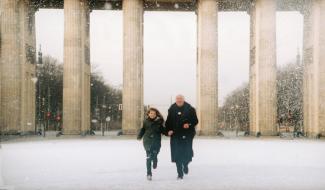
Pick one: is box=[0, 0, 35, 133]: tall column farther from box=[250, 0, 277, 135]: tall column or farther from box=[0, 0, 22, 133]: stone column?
box=[250, 0, 277, 135]: tall column

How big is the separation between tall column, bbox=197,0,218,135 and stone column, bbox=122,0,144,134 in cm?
517

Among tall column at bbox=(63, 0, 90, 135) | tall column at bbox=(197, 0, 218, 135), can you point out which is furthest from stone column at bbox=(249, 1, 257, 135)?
tall column at bbox=(63, 0, 90, 135)

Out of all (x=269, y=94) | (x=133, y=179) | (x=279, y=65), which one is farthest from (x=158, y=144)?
(x=279, y=65)

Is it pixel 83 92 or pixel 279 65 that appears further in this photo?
pixel 279 65

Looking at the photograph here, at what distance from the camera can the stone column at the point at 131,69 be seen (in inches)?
2025

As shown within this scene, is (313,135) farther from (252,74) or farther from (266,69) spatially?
(252,74)

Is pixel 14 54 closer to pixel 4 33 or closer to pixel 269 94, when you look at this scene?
pixel 4 33

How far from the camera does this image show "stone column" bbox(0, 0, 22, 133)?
168ft

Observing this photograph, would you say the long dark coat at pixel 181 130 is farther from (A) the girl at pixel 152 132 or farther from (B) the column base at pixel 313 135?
(B) the column base at pixel 313 135

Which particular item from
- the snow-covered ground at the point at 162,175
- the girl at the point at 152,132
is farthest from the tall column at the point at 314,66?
the girl at the point at 152,132

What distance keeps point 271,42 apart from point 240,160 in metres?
29.6

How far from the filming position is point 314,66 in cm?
5197

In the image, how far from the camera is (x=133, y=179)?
15.7 metres

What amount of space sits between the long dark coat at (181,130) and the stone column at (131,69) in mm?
35296
